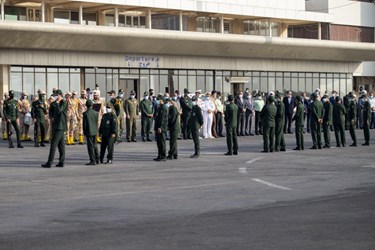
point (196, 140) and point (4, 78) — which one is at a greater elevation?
point (4, 78)

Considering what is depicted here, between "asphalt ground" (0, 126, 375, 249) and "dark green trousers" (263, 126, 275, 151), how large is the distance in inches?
64.9

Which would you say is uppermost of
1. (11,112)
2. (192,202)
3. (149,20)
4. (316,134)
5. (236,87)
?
(149,20)

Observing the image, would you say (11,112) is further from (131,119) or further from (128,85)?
(128,85)

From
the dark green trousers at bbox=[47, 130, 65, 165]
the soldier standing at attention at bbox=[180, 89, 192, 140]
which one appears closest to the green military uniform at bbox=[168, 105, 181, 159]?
the dark green trousers at bbox=[47, 130, 65, 165]

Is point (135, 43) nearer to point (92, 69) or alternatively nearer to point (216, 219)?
point (92, 69)

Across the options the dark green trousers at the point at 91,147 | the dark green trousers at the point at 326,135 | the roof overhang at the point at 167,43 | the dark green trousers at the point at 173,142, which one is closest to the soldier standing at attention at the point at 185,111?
the dark green trousers at the point at 326,135

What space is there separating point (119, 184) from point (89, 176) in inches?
79.3

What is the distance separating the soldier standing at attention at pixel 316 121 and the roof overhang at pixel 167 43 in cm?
2076

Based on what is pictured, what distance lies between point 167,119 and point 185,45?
31646 millimetres

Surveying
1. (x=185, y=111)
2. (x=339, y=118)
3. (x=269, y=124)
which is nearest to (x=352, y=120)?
(x=339, y=118)

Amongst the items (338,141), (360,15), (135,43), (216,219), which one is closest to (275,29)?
(360,15)

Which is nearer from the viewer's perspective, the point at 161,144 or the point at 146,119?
the point at 161,144

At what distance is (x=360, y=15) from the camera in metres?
73.1

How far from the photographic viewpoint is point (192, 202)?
14961mm
